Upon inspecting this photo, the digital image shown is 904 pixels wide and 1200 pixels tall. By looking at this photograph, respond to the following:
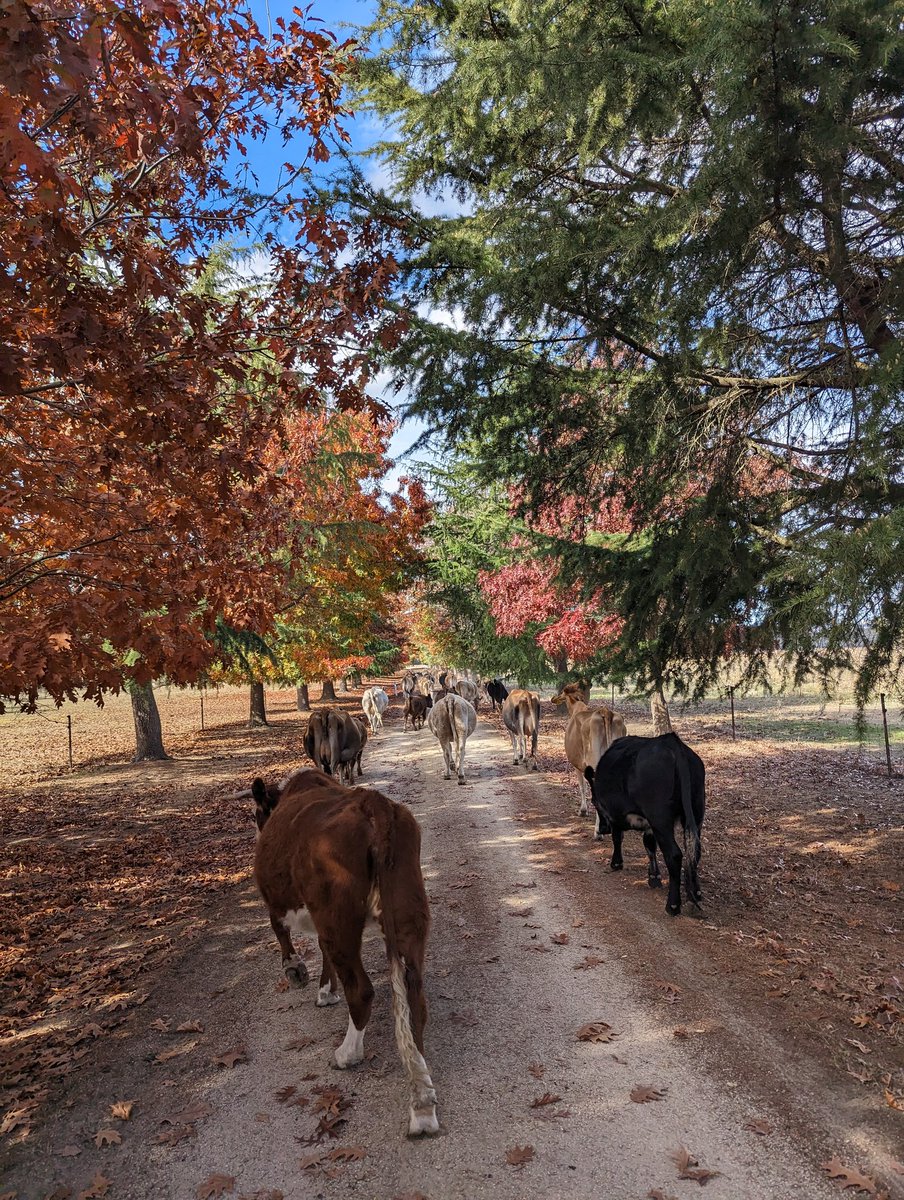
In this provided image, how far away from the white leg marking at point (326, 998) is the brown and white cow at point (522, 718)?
10.9 metres

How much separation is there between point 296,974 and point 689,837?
3993 millimetres

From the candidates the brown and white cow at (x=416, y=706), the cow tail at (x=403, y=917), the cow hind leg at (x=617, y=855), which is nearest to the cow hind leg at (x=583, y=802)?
the cow hind leg at (x=617, y=855)

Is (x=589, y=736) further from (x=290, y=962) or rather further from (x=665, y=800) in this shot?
(x=290, y=962)

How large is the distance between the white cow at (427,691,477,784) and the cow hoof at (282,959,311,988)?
363 inches

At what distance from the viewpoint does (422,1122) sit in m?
3.81

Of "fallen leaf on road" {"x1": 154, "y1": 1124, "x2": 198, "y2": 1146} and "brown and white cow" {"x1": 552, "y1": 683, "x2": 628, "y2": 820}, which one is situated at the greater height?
"brown and white cow" {"x1": 552, "y1": 683, "x2": 628, "y2": 820}

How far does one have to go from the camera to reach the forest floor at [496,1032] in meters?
3.61

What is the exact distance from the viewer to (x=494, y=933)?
666 centimetres

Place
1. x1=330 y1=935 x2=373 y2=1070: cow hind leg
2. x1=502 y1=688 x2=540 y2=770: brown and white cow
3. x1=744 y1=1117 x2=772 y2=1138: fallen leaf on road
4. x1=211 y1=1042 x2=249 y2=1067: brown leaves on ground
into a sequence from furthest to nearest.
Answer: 1. x1=502 y1=688 x2=540 y2=770: brown and white cow
2. x1=211 y1=1042 x2=249 y2=1067: brown leaves on ground
3. x1=330 y1=935 x2=373 y2=1070: cow hind leg
4. x1=744 y1=1117 x2=772 y2=1138: fallen leaf on road

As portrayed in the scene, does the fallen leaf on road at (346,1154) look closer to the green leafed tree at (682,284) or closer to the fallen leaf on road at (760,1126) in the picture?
the fallen leaf on road at (760,1126)

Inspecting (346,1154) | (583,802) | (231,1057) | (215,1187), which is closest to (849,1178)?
(346,1154)

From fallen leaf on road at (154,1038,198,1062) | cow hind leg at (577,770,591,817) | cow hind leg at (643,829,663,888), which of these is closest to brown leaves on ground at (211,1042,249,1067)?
fallen leaf on road at (154,1038,198,1062)

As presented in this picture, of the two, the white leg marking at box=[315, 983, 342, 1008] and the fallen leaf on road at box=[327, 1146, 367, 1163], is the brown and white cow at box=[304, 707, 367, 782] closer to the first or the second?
the white leg marking at box=[315, 983, 342, 1008]

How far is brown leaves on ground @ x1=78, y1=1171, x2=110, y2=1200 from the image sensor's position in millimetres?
3541
